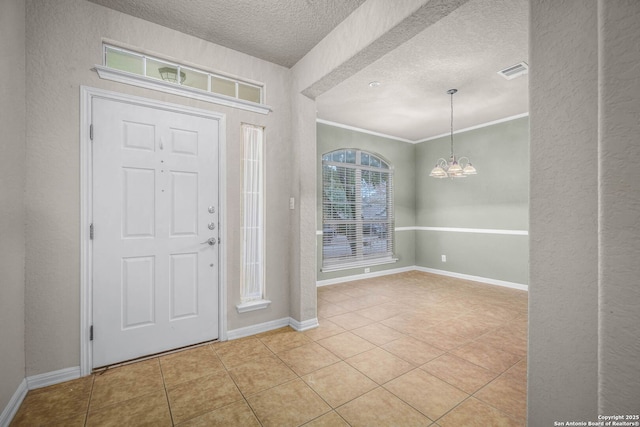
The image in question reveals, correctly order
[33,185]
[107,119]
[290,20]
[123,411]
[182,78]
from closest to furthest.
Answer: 1. [123,411]
2. [33,185]
3. [107,119]
4. [290,20]
5. [182,78]

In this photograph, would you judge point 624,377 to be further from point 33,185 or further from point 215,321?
point 33,185

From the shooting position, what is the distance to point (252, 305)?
2.93 m

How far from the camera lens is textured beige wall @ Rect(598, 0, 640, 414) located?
0.98 m

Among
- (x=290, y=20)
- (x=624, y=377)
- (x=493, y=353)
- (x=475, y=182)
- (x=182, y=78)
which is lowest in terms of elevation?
(x=493, y=353)

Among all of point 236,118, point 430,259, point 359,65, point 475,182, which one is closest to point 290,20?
point 359,65

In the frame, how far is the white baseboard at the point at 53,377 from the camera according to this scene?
203cm

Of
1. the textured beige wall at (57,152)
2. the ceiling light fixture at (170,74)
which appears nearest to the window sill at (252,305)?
the textured beige wall at (57,152)

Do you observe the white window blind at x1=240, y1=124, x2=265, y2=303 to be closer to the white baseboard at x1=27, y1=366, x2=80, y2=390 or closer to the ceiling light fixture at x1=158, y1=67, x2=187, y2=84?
the ceiling light fixture at x1=158, y1=67, x2=187, y2=84

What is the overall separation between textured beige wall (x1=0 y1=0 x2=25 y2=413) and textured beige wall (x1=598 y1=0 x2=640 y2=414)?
305 centimetres

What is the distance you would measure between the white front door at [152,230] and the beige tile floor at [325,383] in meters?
0.30

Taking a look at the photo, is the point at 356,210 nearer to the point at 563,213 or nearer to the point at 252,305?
the point at 252,305

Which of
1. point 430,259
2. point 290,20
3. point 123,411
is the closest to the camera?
point 123,411

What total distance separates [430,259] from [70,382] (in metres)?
5.98

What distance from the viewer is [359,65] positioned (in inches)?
99.5
